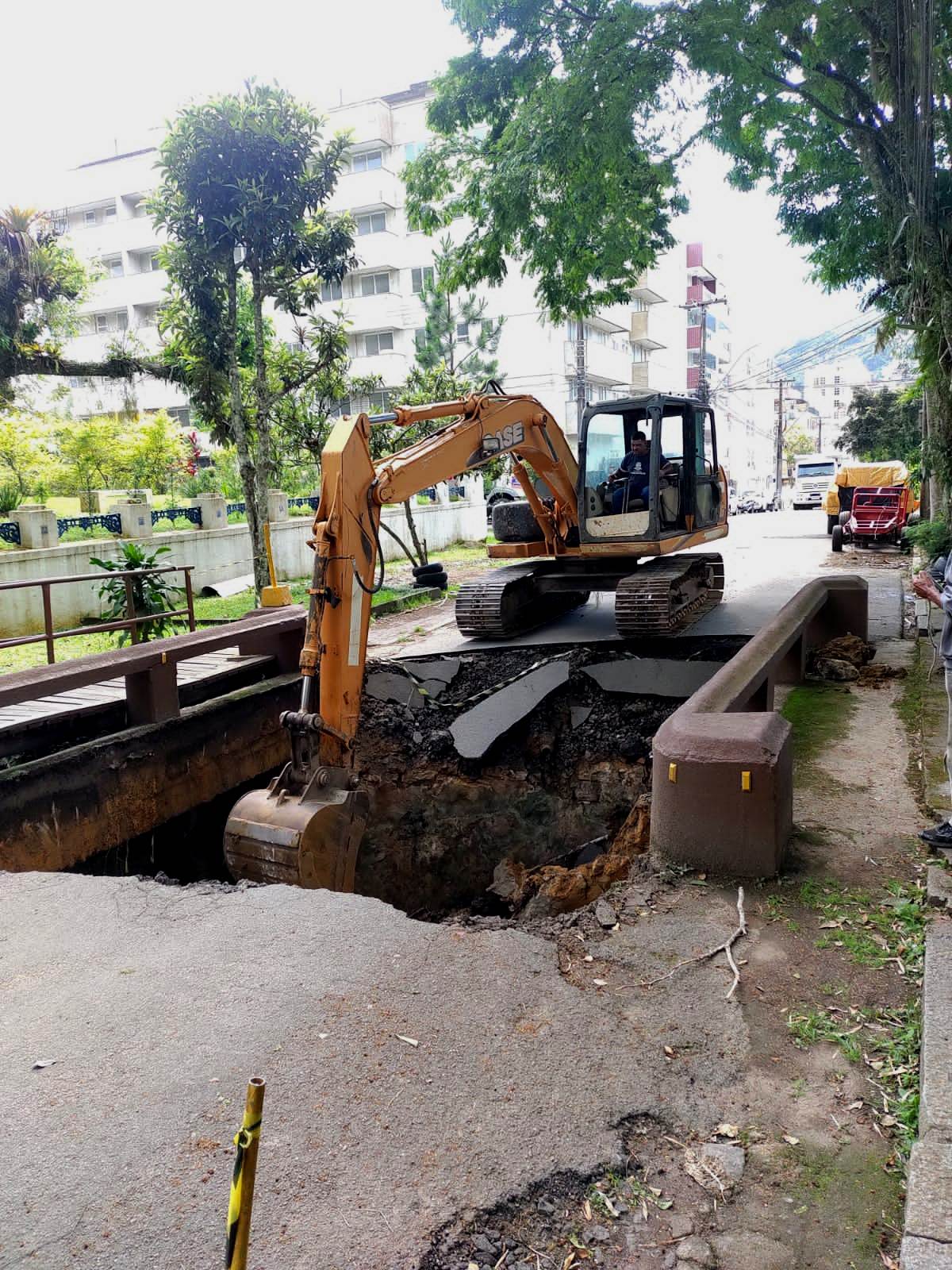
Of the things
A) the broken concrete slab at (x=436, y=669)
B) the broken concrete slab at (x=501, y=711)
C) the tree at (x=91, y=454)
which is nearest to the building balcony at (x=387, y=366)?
the tree at (x=91, y=454)

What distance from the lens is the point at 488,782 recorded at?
8547 mm

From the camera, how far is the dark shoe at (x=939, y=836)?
4.81 meters

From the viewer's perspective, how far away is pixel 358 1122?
304 centimetres

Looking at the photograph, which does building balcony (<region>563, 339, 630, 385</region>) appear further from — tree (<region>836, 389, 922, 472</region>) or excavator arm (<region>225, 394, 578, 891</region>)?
excavator arm (<region>225, 394, 578, 891</region>)

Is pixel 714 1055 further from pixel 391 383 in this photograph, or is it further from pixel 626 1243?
pixel 391 383

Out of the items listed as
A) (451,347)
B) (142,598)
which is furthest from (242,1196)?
(451,347)

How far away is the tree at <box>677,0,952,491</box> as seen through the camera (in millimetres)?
11258

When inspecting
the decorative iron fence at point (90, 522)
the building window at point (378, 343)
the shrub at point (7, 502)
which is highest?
the building window at point (378, 343)

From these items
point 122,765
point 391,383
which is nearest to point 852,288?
point 122,765

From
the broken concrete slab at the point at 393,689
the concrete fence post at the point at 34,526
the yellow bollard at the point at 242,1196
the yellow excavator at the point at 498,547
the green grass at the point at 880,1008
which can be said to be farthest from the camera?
the concrete fence post at the point at 34,526

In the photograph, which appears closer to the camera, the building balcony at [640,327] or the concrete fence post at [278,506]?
the concrete fence post at [278,506]

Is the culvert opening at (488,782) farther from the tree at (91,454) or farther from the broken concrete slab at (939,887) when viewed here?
the tree at (91,454)

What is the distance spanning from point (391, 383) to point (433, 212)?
23952 mm

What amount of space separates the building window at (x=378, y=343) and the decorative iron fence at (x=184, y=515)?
21451 millimetres
